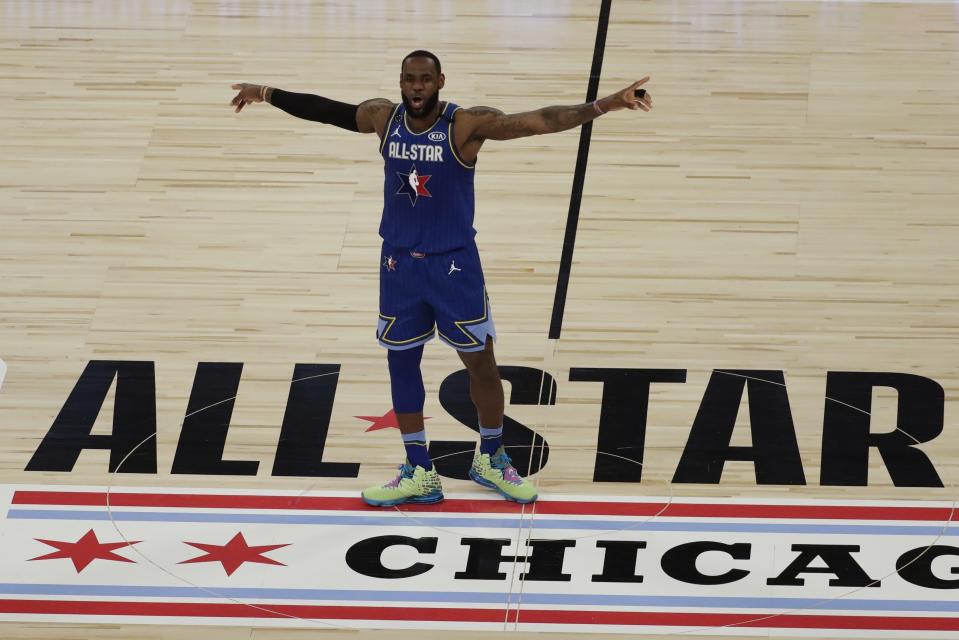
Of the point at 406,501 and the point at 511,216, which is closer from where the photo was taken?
the point at 406,501

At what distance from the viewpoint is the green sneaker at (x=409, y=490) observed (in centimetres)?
620

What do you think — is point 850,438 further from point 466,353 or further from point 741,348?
point 466,353

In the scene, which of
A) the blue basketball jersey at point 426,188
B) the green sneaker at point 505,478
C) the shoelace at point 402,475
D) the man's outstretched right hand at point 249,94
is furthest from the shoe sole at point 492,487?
the man's outstretched right hand at point 249,94

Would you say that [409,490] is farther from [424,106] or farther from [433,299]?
[424,106]

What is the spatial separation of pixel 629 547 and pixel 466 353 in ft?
3.15

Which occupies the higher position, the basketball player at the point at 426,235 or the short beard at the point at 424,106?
the short beard at the point at 424,106

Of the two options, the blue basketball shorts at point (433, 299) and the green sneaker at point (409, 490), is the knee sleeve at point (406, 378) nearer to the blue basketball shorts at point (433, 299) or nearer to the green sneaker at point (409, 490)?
the blue basketball shorts at point (433, 299)

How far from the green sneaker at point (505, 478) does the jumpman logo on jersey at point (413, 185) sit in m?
1.10

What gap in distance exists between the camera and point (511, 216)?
8.05 metres

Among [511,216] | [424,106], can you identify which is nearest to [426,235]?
[424,106]

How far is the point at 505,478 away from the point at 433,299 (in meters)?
0.82

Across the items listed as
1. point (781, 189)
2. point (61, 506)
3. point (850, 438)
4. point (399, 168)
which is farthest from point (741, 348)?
point (61, 506)

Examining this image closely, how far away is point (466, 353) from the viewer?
6.02 m

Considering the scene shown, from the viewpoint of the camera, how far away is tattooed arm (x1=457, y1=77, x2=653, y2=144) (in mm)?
5270
